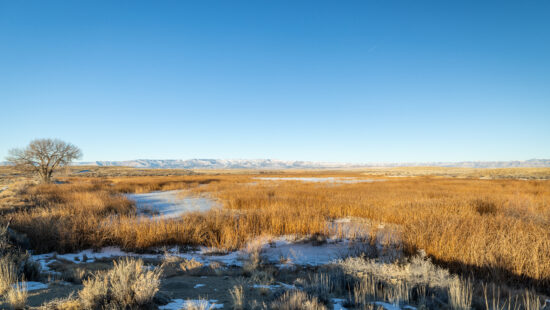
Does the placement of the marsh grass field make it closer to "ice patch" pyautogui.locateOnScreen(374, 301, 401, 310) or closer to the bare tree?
"ice patch" pyautogui.locateOnScreen(374, 301, 401, 310)

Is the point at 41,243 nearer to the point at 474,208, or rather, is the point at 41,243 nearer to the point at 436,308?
the point at 436,308

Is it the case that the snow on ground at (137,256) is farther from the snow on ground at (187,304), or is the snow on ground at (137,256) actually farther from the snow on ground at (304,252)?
the snow on ground at (187,304)

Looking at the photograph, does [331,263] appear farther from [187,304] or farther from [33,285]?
[33,285]

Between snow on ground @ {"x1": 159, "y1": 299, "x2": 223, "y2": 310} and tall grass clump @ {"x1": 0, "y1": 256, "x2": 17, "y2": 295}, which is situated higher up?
tall grass clump @ {"x1": 0, "y1": 256, "x2": 17, "y2": 295}

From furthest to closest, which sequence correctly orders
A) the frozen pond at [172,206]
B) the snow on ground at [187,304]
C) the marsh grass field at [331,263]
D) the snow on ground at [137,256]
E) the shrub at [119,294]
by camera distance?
the frozen pond at [172,206] → the snow on ground at [137,256] → the marsh grass field at [331,263] → the snow on ground at [187,304] → the shrub at [119,294]

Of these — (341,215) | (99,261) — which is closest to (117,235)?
(99,261)

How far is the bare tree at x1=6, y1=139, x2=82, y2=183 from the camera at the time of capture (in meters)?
23.4

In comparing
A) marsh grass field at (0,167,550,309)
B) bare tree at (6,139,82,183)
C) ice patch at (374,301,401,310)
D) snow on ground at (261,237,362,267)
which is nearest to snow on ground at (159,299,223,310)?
marsh grass field at (0,167,550,309)

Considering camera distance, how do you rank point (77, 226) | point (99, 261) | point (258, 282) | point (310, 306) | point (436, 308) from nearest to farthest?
point (310, 306), point (436, 308), point (258, 282), point (99, 261), point (77, 226)

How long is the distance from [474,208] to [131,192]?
22.3m

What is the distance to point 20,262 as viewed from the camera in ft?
13.0

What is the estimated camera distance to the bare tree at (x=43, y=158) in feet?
76.9

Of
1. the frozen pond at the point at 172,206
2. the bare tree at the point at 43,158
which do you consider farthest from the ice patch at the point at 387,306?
the bare tree at the point at 43,158

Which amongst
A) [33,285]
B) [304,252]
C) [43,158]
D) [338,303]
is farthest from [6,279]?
[43,158]
